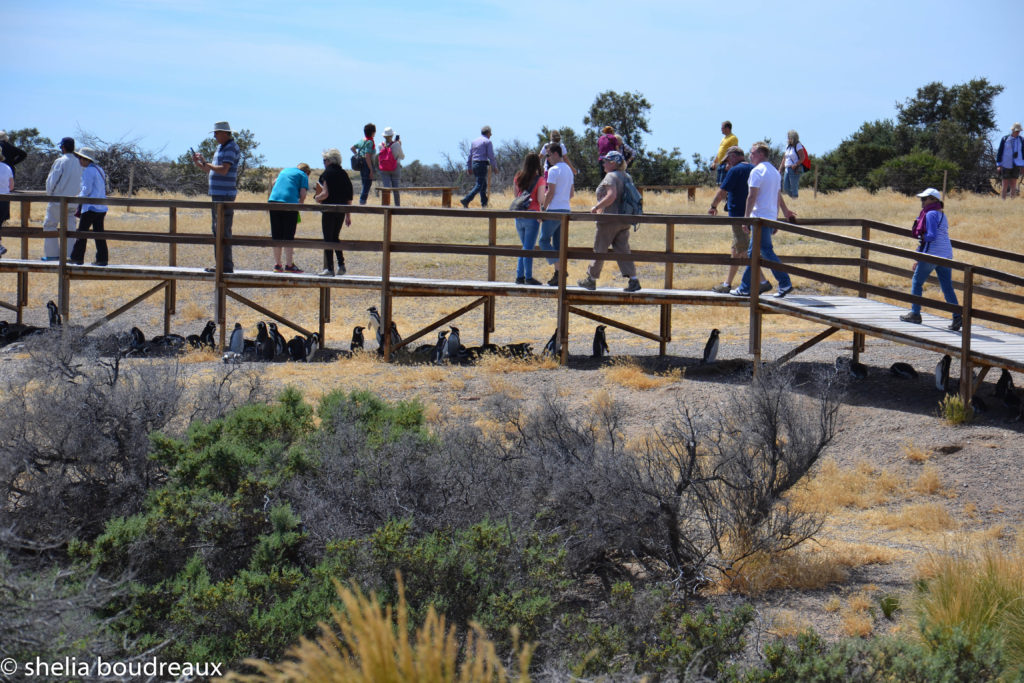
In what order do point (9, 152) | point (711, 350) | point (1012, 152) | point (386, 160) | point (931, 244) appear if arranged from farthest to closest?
point (1012, 152)
point (386, 160)
point (9, 152)
point (711, 350)
point (931, 244)

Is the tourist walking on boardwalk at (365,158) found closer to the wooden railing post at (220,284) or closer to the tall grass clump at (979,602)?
the wooden railing post at (220,284)

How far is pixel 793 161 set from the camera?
70.9 feet

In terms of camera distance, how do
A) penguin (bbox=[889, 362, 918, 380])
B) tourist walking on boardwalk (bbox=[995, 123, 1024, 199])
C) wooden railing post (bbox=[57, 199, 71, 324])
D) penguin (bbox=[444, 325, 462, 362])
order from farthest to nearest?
tourist walking on boardwalk (bbox=[995, 123, 1024, 199]), wooden railing post (bbox=[57, 199, 71, 324]), penguin (bbox=[444, 325, 462, 362]), penguin (bbox=[889, 362, 918, 380])

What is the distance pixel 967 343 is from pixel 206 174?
116ft

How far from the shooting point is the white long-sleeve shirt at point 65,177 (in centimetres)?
1587

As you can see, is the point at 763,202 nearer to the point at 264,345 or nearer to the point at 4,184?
the point at 264,345

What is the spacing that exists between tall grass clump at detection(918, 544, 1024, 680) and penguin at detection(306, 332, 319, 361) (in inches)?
378

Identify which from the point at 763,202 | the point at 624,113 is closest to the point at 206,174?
the point at 624,113

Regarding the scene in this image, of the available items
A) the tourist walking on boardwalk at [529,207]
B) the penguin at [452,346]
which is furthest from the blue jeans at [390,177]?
the penguin at [452,346]

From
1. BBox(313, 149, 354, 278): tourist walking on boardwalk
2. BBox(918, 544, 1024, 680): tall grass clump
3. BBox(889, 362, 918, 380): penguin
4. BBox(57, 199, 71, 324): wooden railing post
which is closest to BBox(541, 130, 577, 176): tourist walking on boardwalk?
BBox(313, 149, 354, 278): tourist walking on boardwalk

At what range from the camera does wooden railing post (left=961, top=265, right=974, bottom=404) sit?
10367 mm

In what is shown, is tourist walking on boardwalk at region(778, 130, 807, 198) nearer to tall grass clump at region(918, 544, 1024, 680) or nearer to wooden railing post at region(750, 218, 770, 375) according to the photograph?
wooden railing post at region(750, 218, 770, 375)

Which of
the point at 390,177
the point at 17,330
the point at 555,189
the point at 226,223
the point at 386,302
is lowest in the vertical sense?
the point at 17,330

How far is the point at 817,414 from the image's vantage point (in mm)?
10375
